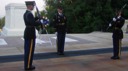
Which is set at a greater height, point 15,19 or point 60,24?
point 60,24

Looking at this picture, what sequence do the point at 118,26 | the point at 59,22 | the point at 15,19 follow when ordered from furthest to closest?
the point at 15,19 < the point at 59,22 < the point at 118,26

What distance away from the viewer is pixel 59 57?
8797 mm

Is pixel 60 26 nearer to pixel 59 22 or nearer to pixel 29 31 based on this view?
pixel 59 22

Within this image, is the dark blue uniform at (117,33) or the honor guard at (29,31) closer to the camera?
the honor guard at (29,31)

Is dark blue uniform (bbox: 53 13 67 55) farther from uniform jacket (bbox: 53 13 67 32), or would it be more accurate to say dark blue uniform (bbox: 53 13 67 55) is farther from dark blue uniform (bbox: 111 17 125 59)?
dark blue uniform (bbox: 111 17 125 59)

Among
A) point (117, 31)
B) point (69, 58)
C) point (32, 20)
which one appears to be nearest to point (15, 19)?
point (69, 58)

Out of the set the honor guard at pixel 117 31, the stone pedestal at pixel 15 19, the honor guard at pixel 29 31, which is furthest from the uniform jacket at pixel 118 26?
the stone pedestal at pixel 15 19

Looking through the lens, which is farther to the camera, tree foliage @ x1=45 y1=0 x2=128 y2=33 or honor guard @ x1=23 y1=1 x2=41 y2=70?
tree foliage @ x1=45 y1=0 x2=128 y2=33

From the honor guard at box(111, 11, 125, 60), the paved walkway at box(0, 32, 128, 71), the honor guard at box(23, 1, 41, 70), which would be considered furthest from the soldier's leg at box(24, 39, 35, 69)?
the honor guard at box(111, 11, 125, 60)

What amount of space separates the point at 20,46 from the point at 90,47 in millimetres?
2709

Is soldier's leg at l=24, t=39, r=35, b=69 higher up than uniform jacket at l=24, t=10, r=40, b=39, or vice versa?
uniform jacket at l=24, t=10, r=40, b=39

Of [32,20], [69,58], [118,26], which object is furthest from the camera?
[69,58]

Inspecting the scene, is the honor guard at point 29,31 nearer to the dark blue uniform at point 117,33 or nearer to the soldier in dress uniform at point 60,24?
the soldier in dress uniform at point 60,24

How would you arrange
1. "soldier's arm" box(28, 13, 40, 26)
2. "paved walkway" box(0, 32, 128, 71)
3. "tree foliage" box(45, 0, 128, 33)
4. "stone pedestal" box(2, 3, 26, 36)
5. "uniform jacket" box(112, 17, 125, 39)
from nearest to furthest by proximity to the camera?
"soldier's arm" box(28, 13, 40, 26)
"paved walkway" box(0, 32, 128, 71)
"uniform jacket" box(112, 17, 125, 39)
"stone pedestal" box(2, 3, 26, 36)
"tree foliage" box(45, 0, 128, 33)
